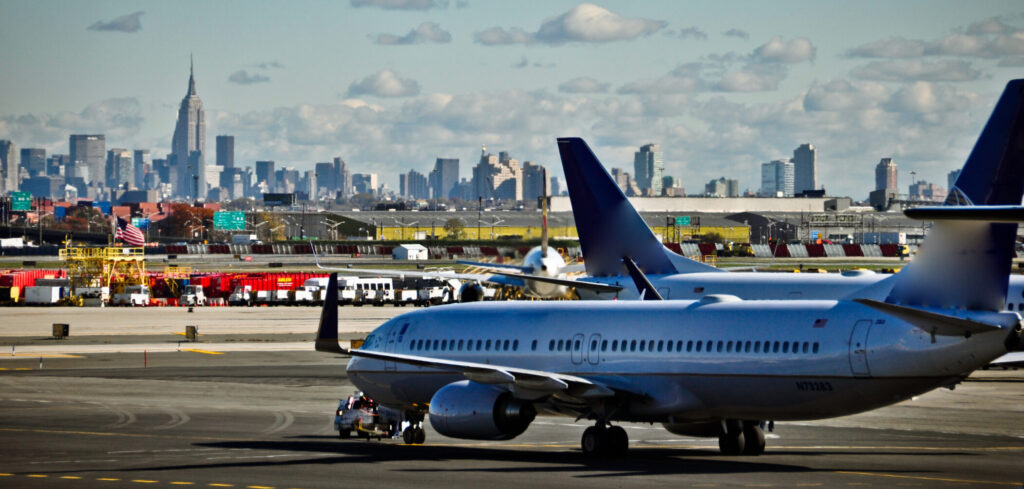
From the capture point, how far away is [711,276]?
47.8 m

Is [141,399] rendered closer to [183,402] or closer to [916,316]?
[183,402]

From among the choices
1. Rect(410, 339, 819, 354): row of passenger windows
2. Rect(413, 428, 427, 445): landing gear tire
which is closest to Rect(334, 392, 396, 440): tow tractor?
Rect(413, 428, 427, 445): landing gear tire

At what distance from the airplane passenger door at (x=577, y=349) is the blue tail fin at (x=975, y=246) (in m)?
7.90

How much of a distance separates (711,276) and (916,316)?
63.9 ft

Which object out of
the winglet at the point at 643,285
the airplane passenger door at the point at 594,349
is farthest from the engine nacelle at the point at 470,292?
the airplane passenger door at the point at 594,349

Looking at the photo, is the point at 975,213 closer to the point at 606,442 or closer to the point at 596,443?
the point at 606,442

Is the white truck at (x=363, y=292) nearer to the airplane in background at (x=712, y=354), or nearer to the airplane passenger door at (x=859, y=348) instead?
the airplane in background at (x=712, y=354)

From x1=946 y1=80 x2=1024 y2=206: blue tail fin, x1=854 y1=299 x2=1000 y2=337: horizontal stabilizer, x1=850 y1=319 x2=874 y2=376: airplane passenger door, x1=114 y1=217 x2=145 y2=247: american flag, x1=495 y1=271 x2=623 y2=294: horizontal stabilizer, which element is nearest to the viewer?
x1=854 y1=299 x2=1000 y2=337: horizontal stabilizer

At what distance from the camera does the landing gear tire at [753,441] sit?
1344 inches

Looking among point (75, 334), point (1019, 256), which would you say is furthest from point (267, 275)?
point (1019, 256)

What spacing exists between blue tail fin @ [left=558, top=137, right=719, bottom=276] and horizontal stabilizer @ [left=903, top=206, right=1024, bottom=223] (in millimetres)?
25253

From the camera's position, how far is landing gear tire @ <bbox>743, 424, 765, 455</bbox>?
34.1 meters

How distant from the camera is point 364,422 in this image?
4050 centimetres

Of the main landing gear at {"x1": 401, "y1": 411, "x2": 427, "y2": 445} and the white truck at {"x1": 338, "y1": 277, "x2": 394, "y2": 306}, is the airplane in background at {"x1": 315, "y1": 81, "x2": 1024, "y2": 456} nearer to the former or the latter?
the main landing gear at {"x1": 401, "y1": 411, "x2": 427, "y2": 445}
